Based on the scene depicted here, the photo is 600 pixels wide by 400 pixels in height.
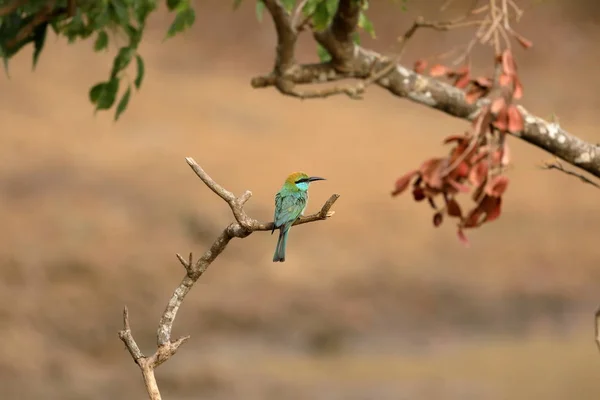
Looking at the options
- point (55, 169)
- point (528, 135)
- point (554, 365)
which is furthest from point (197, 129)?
point (528, 135)

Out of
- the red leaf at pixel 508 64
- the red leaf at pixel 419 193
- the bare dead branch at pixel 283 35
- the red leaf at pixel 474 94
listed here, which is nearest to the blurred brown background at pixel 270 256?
the bare dead branch at pixel 283 35

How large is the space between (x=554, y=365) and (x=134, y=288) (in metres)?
2.45

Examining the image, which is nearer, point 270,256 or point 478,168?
point 478,168

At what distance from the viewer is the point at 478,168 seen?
188 cm

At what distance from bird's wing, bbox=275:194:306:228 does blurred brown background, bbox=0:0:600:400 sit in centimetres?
294

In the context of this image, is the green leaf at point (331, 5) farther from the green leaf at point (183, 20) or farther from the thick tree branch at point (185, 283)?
the thick tree branch at point (185, 283)

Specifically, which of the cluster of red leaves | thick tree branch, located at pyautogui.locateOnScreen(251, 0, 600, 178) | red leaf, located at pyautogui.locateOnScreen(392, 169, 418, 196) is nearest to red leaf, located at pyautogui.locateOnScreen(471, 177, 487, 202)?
the cluster of red leaves

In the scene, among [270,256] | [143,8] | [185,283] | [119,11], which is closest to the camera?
[185,283]

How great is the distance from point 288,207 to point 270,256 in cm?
475

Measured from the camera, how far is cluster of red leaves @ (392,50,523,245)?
6.12 feet

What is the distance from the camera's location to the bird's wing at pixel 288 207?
2.37m

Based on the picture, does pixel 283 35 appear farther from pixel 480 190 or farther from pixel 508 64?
pixel 480 190

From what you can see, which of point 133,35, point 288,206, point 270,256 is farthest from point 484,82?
point 270,256

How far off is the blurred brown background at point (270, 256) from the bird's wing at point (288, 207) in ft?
9.65
